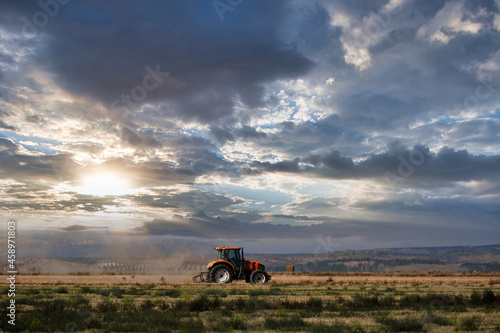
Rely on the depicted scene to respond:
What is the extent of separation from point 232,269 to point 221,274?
3.46ft

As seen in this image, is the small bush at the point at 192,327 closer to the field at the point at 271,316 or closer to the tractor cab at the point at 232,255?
the field at the point at 271,316

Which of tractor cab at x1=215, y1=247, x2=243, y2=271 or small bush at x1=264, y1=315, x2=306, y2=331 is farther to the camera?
tractor cab at x1=215, y1=247, x2=243, y2=271

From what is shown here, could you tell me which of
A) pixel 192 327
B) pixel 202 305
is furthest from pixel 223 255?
pixel 192 327

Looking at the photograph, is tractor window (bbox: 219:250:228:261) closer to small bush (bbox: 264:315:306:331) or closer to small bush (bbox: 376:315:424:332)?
small bush (bbox: 264:315:306:331)

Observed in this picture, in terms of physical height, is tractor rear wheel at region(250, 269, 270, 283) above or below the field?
below

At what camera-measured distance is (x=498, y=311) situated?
19.4 m

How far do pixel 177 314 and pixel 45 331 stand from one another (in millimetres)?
5412

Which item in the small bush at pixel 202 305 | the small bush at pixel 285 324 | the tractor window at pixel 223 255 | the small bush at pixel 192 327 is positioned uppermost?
the tractor window at pixel 223 255

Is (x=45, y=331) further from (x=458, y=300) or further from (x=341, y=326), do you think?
(x=458, y=300)

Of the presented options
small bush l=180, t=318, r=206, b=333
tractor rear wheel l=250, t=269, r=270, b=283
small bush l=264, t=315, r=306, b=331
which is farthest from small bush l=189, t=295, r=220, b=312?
tractor rear wheel l=250, t=269, r=270, b=283

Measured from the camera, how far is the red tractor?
3725 cm

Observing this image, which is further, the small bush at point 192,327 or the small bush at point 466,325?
the small bush at point 466,325

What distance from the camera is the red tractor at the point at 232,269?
122 ft

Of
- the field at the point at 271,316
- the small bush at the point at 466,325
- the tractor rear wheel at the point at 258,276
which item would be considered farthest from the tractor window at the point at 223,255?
the small bush at the point at 466,325
